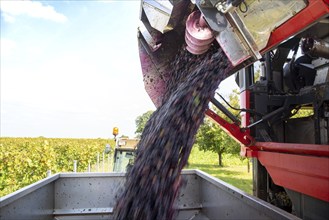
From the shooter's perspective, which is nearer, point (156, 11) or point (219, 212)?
point (156, 11)

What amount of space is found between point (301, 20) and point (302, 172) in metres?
1.02

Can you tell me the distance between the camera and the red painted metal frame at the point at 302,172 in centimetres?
172

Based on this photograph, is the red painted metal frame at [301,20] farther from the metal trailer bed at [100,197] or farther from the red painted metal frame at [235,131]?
the red painted metal frame at [235,131]

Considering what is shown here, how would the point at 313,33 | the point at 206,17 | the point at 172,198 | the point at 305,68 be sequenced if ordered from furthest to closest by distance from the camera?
1. the point at 305,68
2. the point at 313,33
3. the point at 172,198
4. the point at 206,17

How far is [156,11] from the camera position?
200 centimetres

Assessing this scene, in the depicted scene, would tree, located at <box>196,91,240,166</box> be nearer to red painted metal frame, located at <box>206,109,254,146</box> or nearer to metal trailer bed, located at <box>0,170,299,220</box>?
metal trailer bed, located at <box>0,170,299,220</box>

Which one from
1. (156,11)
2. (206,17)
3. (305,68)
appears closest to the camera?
(206,17)

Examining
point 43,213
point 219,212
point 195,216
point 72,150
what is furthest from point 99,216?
point 72,150

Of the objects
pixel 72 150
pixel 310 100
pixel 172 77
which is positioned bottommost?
pixel 72 150

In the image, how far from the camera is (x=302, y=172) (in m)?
1.91

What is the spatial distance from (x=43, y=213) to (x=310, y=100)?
2.59m

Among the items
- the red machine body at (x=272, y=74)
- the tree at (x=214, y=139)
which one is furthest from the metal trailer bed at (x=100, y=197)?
the tree at (x=214, y=139)

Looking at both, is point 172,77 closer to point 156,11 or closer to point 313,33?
point 156,11

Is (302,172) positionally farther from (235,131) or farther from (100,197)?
(100,197)
